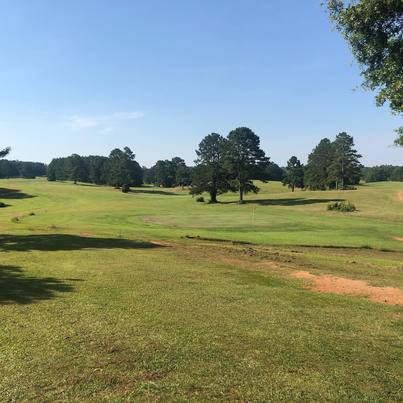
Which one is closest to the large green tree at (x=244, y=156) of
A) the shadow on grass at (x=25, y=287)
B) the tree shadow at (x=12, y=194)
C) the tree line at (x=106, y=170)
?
the tree shadow at (x=12, y=194)

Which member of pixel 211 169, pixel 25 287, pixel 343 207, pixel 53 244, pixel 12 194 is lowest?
pixel 12 194

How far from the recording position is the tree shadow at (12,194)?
94188mm

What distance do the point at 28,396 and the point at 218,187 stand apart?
8075 cm

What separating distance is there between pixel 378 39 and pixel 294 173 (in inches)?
5093

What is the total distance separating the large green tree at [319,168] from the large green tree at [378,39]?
116425 mm

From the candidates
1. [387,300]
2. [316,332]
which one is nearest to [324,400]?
[316,332]

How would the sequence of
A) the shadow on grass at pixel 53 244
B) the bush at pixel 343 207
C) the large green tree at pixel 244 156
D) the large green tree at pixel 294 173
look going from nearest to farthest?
the shadow on grass at pixel 53 244 → the bush at pixel 343 207 → the large green tree at pixel 244 156 → the large green tree at pixel 294 173

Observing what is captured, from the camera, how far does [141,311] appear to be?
35.2 ft

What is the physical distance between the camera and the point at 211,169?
86125mm

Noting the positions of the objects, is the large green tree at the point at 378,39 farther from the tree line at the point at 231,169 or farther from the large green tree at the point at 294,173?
the large green tree at the point at 294,173

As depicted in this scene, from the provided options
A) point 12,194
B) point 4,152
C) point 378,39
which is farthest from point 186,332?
point 12,194

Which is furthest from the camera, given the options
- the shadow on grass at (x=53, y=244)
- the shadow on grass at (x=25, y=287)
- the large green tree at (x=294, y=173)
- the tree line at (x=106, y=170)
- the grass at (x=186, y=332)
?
the large green tree at (x=294, y=173)

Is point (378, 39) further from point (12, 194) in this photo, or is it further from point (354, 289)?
point (12, 194)

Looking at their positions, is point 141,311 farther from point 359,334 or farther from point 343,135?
point 343,135
